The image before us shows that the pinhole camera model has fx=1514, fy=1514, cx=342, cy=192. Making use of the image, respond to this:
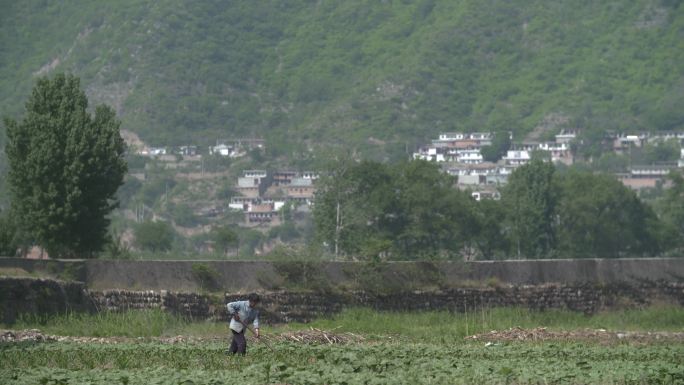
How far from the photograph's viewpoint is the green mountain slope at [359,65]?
159625 millimetres

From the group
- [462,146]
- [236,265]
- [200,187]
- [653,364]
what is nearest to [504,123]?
[462,146]

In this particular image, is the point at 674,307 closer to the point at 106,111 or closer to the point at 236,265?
the point at 236,265

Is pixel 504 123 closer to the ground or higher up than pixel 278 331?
higher up

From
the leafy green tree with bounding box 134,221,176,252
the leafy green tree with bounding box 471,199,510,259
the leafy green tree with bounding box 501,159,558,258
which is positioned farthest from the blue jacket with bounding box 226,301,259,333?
the leafy green tree with bounding box 134,221,176,252

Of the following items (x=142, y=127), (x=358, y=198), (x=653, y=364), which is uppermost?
(x=142, y=127)

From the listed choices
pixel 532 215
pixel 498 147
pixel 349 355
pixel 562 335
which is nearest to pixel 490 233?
pixel 532 215

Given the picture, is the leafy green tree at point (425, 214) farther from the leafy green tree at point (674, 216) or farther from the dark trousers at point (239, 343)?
the dark trousers at point (239, 343)

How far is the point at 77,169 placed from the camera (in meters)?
45.9

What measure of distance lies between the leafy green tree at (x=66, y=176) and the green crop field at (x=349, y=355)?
30.9 ft

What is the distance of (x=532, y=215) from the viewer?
251 feet

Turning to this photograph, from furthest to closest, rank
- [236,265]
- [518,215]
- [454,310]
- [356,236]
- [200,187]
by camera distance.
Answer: [200,187] < [518,215] < [356,236] < [454,310] < [236,265]

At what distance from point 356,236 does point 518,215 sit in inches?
593

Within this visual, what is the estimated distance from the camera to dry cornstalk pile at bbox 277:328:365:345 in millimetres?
32562

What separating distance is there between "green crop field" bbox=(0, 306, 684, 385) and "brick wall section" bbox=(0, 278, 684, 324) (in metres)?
0.72
